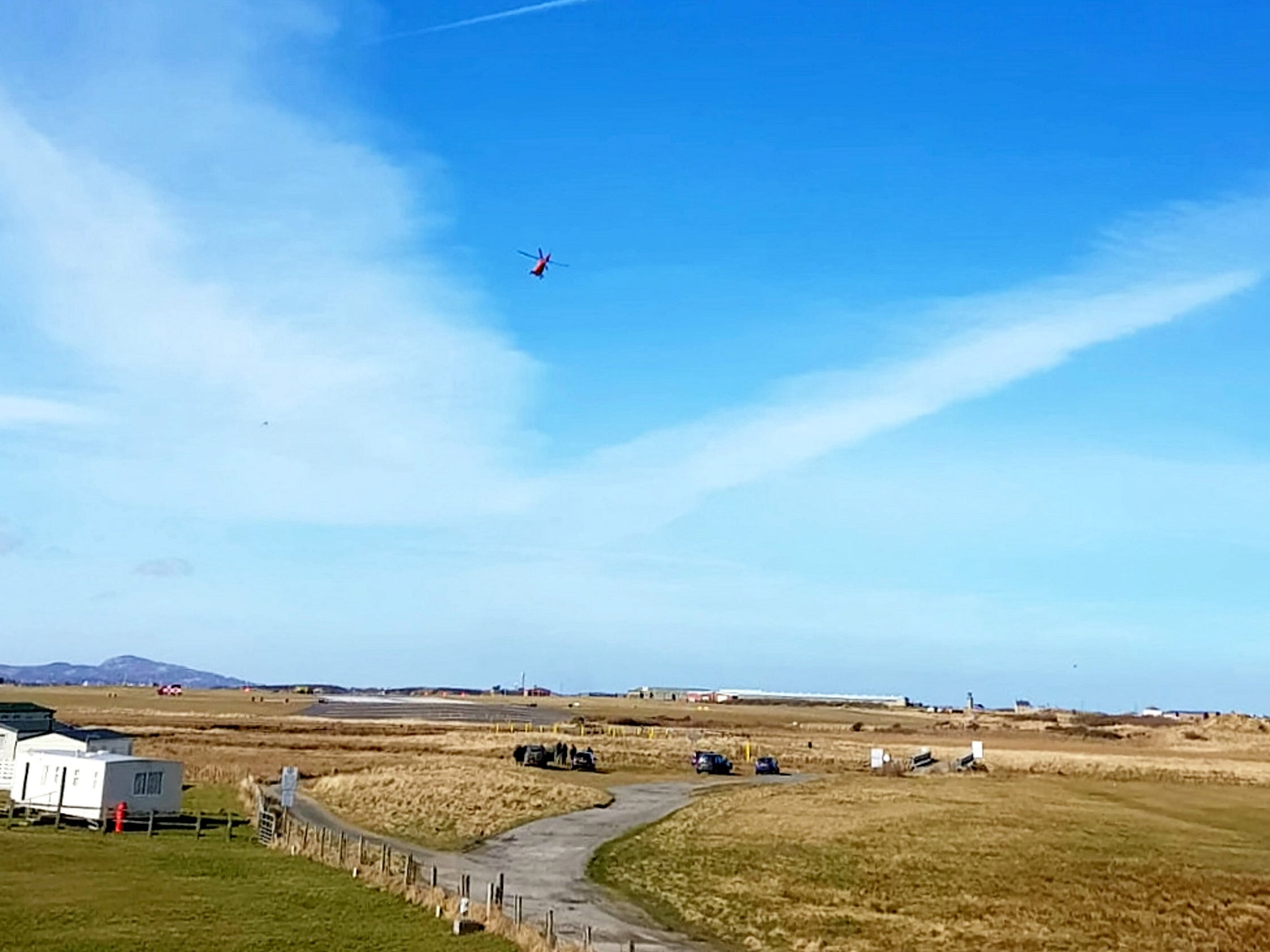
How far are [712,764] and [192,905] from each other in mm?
63310

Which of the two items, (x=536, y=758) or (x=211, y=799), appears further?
(x=536, y=758)

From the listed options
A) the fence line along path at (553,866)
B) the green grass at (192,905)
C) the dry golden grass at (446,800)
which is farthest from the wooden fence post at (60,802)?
the dry golden grass at (446,800)

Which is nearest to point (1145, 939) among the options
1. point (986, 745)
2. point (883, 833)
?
point (883, 833)

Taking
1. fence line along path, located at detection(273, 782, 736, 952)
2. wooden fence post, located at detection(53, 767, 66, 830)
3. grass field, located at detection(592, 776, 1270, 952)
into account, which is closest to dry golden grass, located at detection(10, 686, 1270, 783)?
wooden fence post, located at detection(53, 767, 66, 830)

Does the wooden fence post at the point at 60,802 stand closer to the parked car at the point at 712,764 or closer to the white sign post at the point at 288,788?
the white sign post at the point at 288,788

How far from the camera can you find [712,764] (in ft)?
318

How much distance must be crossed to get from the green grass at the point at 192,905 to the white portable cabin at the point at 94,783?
5938 millimetres

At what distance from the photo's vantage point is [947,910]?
4159 cm

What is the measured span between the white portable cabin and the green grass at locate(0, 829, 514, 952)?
19.5 ft

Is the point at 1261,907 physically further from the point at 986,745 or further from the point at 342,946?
the point at 986,745

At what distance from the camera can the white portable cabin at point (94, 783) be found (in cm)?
5597

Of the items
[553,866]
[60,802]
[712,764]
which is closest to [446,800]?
[553,866]

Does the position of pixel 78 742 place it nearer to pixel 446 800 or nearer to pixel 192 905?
pixel 446 800

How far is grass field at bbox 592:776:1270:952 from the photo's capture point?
126 ft
